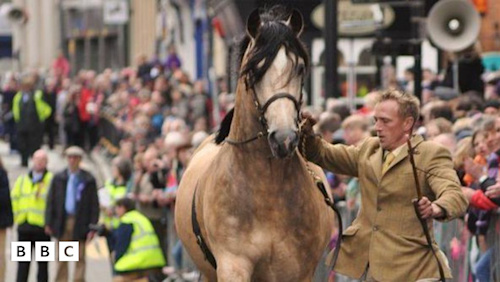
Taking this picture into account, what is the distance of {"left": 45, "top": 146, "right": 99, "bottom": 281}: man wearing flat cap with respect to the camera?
20688 millimetres

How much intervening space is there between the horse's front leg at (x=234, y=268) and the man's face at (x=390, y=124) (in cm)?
105

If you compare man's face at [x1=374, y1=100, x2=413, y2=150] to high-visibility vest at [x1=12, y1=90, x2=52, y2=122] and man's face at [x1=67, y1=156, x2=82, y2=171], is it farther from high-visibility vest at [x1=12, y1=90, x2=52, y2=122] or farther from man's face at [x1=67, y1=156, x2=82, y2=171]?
high-visibility vest at [x1=12, y1=90, x2=52, y2=122]

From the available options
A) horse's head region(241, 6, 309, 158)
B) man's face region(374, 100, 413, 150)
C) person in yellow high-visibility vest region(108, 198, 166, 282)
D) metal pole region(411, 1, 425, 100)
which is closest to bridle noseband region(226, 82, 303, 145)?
horse's head region(241, 6, 309, 158)

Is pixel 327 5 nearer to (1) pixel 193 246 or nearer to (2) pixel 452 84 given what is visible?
(2) pixel 452 84

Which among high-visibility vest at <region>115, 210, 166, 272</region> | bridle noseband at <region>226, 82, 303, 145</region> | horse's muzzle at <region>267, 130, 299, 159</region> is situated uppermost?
bridle noseband at <region>226, 82, 303, 145</region>

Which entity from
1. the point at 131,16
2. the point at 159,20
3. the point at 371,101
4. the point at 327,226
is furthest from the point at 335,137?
the point at 131,16

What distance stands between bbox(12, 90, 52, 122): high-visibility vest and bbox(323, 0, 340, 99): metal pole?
17.4 meters

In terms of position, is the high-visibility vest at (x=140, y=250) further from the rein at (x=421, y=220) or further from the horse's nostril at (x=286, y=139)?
the horse's nostril at (x=286, y=139)

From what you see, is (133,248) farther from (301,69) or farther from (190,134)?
(301,69)

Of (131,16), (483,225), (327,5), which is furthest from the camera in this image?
(131,16)

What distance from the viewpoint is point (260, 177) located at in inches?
414

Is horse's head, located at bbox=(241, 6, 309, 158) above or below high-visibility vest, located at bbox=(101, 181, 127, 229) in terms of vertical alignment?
above

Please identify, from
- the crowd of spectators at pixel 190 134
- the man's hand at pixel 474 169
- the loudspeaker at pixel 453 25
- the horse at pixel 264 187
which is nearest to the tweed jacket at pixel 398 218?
the horse at pixel 264 187

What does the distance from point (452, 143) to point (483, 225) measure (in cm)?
151
